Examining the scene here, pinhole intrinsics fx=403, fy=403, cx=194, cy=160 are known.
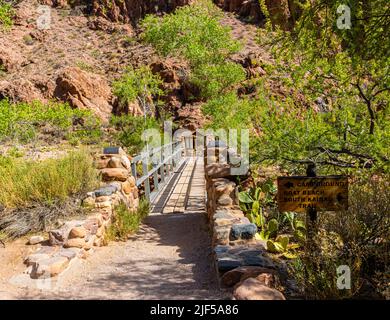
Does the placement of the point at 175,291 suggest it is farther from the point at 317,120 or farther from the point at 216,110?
the point at 216,110

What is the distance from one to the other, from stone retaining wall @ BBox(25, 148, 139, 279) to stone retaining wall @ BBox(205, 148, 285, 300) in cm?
171

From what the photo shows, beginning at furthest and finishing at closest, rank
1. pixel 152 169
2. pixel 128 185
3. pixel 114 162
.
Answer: pixel 152 169, pixel 128 185, pixel 114 162

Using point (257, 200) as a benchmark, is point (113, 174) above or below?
above

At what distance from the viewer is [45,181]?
5996mm

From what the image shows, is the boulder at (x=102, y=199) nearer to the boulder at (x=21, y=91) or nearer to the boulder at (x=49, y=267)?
the boulder at (x=49, y=267)

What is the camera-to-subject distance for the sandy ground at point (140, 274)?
159 inches

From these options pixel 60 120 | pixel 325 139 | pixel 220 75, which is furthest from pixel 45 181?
pixel 60 120

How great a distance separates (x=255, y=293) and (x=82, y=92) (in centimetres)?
3599

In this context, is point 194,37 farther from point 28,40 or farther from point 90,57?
point 28,40

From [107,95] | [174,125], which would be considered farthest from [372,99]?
[107,95]

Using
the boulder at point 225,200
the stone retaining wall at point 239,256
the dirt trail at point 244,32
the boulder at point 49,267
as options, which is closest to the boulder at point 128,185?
the stone retaining wall at point 239,256

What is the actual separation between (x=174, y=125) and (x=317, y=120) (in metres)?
28.5

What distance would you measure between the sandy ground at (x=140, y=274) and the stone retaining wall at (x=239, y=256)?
0.26 metres

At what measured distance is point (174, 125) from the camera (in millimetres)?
34062
